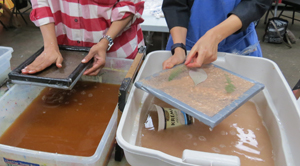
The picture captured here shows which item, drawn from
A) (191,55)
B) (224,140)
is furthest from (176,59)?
(224,140)

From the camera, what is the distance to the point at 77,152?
0.72m

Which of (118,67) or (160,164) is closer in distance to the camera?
(160,164)

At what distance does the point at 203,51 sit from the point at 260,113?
0.33 m

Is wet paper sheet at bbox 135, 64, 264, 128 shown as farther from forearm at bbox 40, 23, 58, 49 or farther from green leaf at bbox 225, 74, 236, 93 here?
forearm at bbox 40, 23, 58, 49

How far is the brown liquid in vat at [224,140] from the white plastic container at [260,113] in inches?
1.2

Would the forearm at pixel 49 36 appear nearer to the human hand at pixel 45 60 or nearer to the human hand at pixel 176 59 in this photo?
the human hand at pixel 45 60

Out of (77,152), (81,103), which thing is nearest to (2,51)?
(81,103)

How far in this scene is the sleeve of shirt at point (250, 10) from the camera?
807mm

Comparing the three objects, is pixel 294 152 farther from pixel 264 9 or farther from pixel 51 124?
pixel 51 124

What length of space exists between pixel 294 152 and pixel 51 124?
0.82 metres

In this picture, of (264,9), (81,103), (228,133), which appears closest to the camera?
(228,133)

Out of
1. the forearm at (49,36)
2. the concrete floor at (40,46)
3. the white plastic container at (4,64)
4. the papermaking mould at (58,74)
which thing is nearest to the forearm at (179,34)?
the papermaking mould at (58,74)

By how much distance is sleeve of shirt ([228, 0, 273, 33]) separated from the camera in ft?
2.65

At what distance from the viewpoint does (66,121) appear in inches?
33.4
